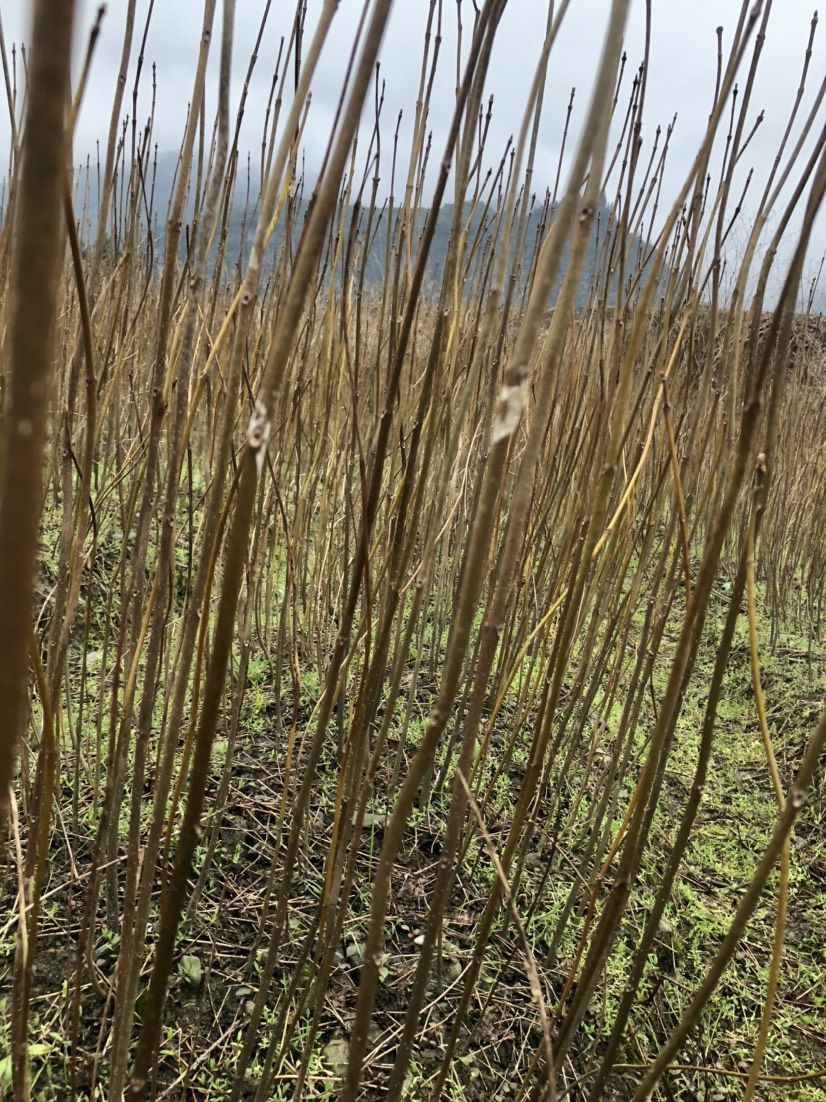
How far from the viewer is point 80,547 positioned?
664mm

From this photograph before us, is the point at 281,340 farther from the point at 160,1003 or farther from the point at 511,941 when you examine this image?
the point at 511,941

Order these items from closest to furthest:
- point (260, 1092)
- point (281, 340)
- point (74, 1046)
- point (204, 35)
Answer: point (281, 340) < point (204, 35) < point (74, 1046) < point (260, 1092)

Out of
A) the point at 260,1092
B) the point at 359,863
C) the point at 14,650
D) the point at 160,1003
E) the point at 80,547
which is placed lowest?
the point at 359,863

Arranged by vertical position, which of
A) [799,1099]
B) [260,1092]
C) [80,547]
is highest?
[80,547]

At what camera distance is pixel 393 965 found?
45.2 inches

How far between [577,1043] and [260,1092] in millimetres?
612

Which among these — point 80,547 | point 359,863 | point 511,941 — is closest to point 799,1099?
point 511,941

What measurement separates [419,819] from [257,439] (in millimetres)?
1294

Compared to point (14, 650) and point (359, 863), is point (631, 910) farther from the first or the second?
point (14, 650)

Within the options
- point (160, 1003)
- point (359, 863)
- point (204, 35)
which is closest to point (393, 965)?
point (359, 863)

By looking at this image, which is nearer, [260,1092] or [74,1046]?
[74,1046]

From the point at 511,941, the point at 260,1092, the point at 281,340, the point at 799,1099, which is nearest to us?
the point at 281,340

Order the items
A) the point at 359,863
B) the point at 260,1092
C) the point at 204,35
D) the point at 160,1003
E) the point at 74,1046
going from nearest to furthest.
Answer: the point at 160,1003 → the point at 204,35 → the point at 74,1046 → the point at 260,1092 → the point at 359,863

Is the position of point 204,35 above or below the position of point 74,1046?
above
